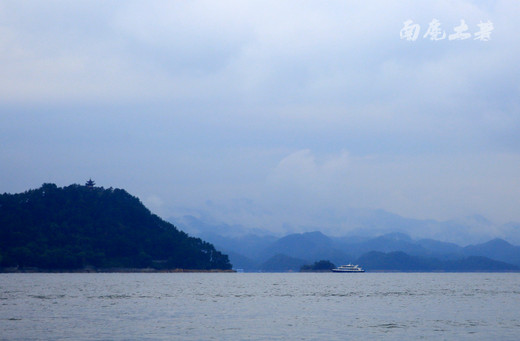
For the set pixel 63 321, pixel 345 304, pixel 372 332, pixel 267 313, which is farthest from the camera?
pixel 345 304

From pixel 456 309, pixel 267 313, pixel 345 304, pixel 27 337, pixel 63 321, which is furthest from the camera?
pixel 345 304

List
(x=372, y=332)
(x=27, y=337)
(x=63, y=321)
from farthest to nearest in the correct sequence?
(x=63, y=321) → (x=372, y=332) → (x=27, y=337)

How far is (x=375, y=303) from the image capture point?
352ft

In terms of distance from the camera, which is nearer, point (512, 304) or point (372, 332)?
point (372, 332)

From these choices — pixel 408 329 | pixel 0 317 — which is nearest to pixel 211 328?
pixel 408 329

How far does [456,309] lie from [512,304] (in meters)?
17.0

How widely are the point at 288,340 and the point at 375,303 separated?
52.5 m

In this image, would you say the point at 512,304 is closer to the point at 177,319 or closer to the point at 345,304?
the point at 345,304

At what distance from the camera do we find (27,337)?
57.3 m

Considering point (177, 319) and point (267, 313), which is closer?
point (177, 319)

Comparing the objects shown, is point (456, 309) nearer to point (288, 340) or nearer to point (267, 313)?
point (267, 313)

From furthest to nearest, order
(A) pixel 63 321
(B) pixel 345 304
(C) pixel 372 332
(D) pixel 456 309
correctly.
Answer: (B) pixel 345 304, (D) pixel 456 309, (A) pixel 63 321, (C) pixel 372 332

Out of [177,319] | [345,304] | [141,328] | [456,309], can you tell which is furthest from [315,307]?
[141,328]

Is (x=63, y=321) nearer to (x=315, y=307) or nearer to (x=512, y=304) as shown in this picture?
(x=315, y=307)
